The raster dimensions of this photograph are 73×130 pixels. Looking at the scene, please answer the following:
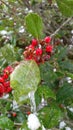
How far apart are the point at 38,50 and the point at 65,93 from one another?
38cm

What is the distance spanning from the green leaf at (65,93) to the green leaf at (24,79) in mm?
420

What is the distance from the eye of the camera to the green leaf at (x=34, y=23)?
0.93 meters

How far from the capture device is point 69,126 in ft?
4.67

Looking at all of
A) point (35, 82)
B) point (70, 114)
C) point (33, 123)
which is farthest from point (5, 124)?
point (70, 114)

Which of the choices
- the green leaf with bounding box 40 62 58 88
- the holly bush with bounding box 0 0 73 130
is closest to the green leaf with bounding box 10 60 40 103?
the holly bush with bounding box 0 0 73 130

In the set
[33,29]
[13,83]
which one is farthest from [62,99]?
[13,83]

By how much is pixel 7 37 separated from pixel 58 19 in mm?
743

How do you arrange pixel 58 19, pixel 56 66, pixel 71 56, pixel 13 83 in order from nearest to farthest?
pixel 13 83, pixel 56 66, pixel 71 56, pixel 58 19

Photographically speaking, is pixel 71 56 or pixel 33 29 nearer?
pixel 33 29

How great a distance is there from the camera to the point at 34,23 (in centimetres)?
96

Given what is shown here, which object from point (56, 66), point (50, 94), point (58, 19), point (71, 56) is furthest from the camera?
point (58, 19)

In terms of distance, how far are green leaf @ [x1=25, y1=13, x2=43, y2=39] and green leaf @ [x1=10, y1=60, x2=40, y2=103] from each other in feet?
0.39

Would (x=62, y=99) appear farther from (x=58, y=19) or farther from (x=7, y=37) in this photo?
(x=58, y=19)

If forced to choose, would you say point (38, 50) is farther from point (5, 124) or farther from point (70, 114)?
point (70, 114)
